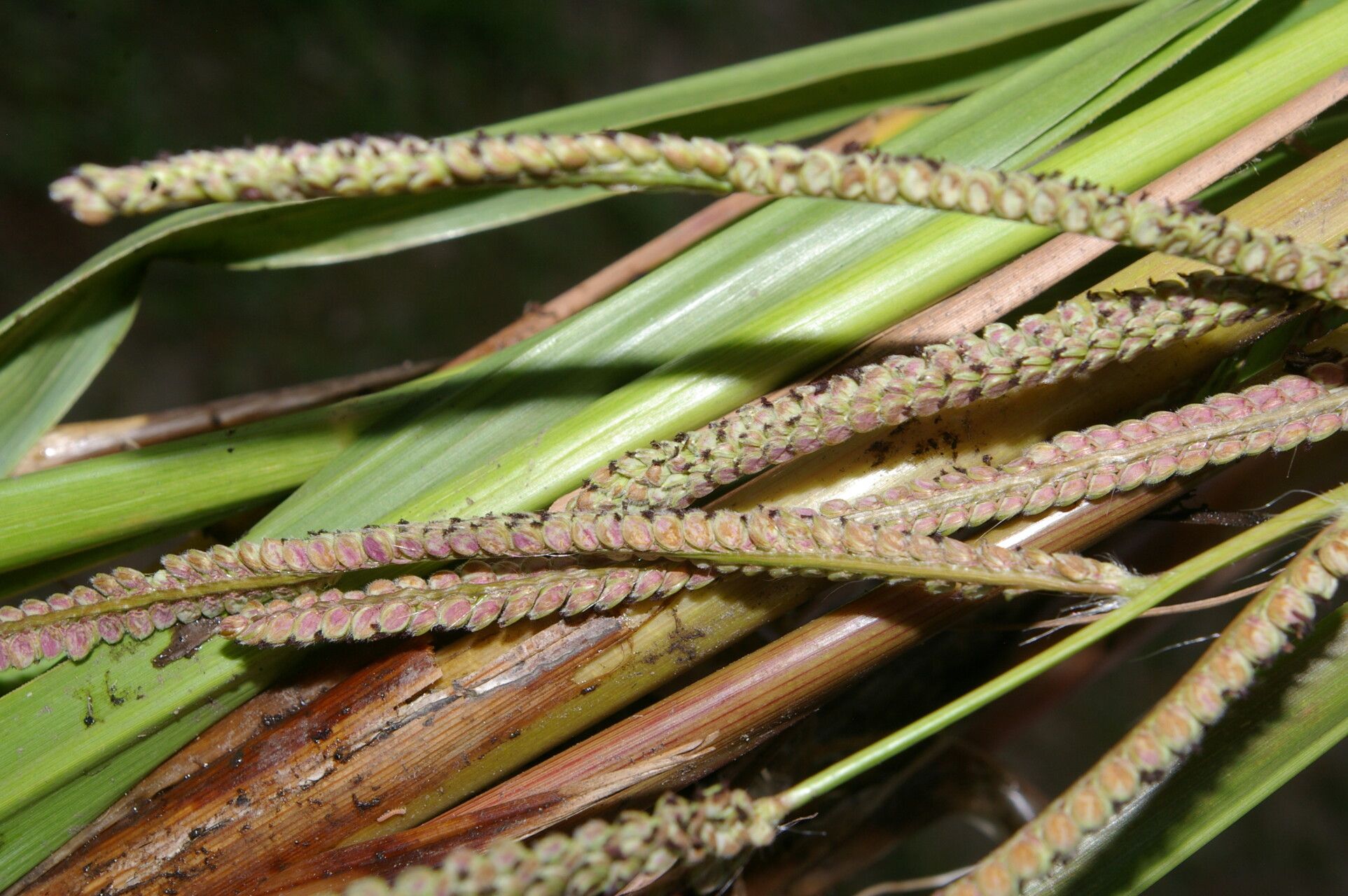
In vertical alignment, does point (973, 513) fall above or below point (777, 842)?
above

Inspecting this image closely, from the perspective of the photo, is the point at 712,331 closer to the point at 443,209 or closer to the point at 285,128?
A: the point at 443,209

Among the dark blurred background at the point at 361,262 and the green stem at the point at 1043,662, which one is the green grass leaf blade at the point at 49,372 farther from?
the dark blurred background at the point at 361,262

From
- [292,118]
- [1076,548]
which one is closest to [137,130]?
[292,118]

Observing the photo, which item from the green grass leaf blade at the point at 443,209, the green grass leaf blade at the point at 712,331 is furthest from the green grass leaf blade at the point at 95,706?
the green grass leaf blade at the point at 443,209

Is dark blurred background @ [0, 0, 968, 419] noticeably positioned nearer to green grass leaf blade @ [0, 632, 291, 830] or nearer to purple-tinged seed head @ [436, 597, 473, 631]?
green grass leaf blade @ [0, 632, 291, 830]

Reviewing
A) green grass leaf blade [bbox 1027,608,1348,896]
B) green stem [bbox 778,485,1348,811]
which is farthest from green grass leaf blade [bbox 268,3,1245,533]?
green grass leaf blade [bbox 1027,608,1348,896]

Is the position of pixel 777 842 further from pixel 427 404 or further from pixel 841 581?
pixel 427 404

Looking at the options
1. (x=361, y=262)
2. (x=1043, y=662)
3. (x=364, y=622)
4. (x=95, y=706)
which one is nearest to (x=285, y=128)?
(x=361, y=262)
